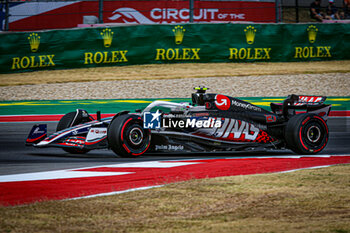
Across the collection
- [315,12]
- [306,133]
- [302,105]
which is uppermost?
[315,12]

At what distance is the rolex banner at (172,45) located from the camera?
2014 cm

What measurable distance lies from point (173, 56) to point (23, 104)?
6.14m

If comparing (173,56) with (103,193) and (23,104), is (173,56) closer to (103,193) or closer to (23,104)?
(23,104)

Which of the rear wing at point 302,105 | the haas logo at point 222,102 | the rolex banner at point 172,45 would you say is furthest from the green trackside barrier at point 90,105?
the haas logo at point 222,102

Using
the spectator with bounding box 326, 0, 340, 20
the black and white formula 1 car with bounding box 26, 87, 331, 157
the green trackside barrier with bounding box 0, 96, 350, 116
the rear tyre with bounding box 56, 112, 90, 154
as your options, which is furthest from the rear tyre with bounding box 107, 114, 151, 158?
the spectator with bounding box 326, 0, 340, 20

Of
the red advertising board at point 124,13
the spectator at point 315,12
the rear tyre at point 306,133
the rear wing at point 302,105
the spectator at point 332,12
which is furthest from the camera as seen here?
the spectator at point 332,12

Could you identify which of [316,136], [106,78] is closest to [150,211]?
[316,136]

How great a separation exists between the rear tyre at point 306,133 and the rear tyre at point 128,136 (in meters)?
2.17

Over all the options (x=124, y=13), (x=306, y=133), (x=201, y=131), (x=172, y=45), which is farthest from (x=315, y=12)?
(x=201, y=131)

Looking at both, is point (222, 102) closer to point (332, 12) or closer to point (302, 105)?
point (302, 105)

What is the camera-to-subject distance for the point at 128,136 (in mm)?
8742

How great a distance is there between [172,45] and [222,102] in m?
11.9

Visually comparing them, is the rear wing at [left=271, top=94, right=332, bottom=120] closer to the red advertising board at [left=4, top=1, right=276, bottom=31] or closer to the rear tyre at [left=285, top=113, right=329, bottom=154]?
the rear tyre at [left=285, top=113, right=329, bottom=154]

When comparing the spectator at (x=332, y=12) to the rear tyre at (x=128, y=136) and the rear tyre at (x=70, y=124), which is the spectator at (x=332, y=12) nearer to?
the rear tyre at (x=70, y=124)
